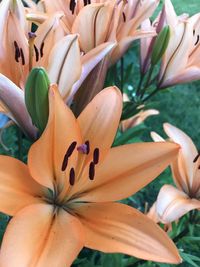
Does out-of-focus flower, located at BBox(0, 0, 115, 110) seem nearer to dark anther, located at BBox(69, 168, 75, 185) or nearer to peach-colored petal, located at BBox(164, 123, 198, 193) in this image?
dark anther, located at BBox(69, 168, 75, 185)

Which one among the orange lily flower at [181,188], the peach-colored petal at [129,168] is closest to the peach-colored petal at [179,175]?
the orange lily flower at [181,188]

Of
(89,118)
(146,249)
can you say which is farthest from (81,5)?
(146,249)

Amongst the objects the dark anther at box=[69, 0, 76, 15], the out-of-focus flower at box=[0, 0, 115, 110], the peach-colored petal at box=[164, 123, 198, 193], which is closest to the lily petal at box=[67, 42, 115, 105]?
the out-of-focus flower at box=[0, 0, 115, 110]

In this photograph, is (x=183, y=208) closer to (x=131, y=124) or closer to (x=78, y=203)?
(x=78, y=203)

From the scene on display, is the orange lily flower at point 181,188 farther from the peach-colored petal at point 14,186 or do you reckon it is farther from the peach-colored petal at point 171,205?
the peach-colored petal at point 14,186

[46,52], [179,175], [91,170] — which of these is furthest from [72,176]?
[179,175]

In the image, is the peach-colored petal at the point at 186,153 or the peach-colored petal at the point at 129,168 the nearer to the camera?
the peach-colored petal at the point at 129,168

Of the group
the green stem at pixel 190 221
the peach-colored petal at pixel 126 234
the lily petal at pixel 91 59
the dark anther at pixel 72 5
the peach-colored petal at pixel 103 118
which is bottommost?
the green stem at pixel 190 221
